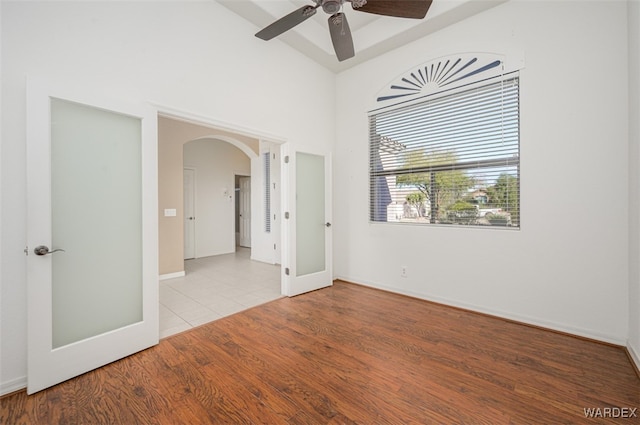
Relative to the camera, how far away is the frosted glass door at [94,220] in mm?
→ 1884

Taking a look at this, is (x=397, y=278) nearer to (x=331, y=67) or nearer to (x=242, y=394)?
(x=242, y=394)

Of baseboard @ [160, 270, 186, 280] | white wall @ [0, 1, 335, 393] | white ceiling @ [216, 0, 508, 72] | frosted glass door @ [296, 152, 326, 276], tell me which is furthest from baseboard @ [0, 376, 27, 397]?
white ceiling @ [216, 0, 508, 72]

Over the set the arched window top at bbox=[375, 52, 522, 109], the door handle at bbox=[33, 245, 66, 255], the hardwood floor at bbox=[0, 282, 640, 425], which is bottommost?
the hardwood floor at bbox=[0, 282, 640, 425]

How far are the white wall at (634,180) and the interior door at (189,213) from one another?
685 cm

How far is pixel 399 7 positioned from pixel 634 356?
333 centimetres

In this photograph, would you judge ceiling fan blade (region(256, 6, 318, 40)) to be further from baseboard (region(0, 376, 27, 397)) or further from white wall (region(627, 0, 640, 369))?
baseboard (region(0, 376, 27, 397))

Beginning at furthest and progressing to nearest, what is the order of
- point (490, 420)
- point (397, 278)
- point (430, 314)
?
point (397, 278) → point (430, 314) → point (490, 420)

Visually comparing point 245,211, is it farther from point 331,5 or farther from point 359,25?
point 331,5

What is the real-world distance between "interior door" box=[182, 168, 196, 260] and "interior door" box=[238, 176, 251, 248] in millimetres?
2036

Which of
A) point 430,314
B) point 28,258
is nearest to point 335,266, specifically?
point 430,314

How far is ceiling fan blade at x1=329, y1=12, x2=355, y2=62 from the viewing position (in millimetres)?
2318

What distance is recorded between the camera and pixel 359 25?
3574 mm

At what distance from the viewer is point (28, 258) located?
1.73m

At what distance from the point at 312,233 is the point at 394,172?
1468mm
